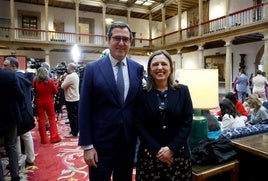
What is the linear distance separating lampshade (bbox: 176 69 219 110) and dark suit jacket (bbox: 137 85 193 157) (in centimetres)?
38

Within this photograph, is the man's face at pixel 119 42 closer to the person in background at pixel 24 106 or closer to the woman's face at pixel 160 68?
the woman's face at pixel 160 68

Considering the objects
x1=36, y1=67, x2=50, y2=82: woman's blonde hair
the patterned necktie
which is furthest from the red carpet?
the patterned necktie

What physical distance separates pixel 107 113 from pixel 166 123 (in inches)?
17.2

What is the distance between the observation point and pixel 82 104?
1625mm

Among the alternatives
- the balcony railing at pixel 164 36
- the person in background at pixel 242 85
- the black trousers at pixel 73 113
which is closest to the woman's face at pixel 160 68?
the black trousers at pixel 73 113

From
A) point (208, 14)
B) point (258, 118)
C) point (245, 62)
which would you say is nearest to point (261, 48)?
point (245, 62)

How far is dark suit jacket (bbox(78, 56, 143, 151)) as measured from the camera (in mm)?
1612

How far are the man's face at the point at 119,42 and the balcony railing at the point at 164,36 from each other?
10.7m

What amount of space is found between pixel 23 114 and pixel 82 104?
1620 mm

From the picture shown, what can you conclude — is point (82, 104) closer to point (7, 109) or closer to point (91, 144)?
point (91, 144)

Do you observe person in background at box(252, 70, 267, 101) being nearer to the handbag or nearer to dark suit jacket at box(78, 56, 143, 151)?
the handbag

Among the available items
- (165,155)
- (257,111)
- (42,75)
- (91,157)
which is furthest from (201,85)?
(42,75)

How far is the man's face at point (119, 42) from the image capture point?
165 centimetres

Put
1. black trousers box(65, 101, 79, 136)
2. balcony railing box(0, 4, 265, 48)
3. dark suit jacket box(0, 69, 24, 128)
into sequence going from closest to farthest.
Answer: dark suit jacket box(0, 69, 24, 128)
black trousers box(65, 101, 79, 136)
balcony railing box(0, 4, 265, 48)
